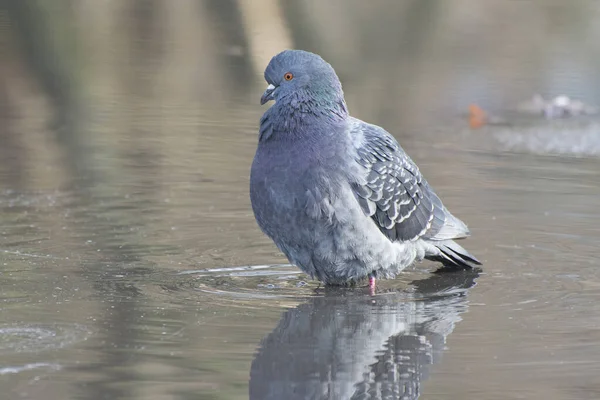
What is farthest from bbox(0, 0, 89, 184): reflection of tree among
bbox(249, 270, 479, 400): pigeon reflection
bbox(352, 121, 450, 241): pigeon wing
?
bbox(249, 270, 479, 400): pigeon reflection

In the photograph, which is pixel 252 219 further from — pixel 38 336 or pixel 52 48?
pixel 52 48

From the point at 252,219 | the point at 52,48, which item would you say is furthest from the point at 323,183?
the point at 52,48

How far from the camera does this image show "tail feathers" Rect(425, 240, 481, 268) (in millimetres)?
6871

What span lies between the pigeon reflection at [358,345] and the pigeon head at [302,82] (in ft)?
3.25

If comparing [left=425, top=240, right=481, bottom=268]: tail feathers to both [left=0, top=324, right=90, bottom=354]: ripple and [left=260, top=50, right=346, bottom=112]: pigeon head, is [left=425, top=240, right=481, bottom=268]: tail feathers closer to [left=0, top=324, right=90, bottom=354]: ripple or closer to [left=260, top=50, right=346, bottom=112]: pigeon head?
[left=260, top=50, right=346, bottom=112]: pigeon head

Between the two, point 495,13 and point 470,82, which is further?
point 495,13

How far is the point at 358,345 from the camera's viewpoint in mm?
5285

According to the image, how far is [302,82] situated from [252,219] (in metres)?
1.53

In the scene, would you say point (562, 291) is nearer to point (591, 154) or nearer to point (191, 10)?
point (591, 154)

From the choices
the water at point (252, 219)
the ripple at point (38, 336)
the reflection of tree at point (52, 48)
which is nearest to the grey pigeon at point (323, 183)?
the water at point (252, 219)

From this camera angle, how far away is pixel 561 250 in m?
7.11

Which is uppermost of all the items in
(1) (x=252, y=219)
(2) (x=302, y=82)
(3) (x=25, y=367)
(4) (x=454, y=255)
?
(2) (x=302, y=82)

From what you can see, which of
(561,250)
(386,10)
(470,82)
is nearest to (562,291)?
(561,250)

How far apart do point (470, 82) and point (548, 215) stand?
4.57 metres
